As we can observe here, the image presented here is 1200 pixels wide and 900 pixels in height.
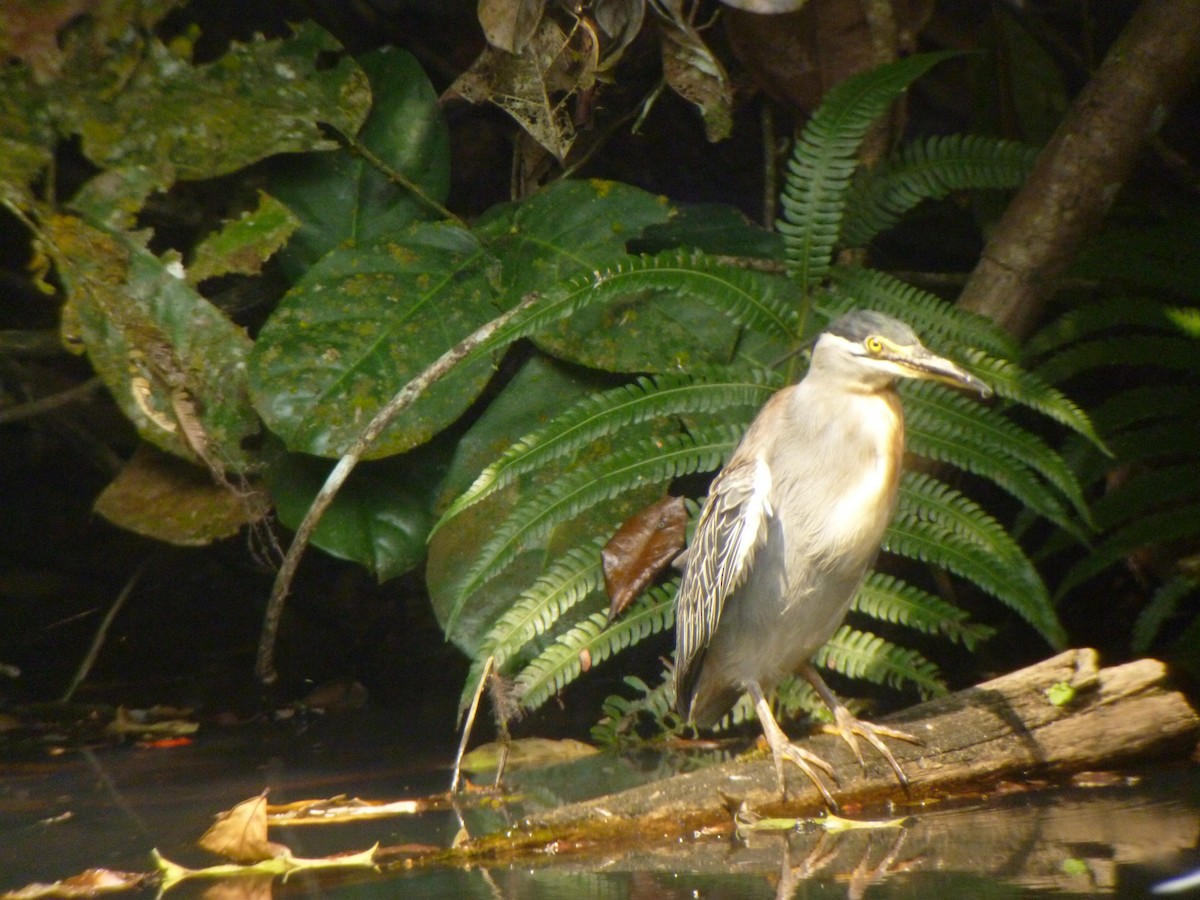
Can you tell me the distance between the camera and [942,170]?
12.4 ft

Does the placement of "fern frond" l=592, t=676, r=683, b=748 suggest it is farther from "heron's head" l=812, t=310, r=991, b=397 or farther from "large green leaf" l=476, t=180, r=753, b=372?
"heron's head" l=812, t=310, r=991, b=397

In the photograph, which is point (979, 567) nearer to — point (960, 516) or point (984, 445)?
point (960, 516)

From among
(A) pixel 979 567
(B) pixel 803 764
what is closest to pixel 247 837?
(B) pixel 803 764

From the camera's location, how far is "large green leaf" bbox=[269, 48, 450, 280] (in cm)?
425

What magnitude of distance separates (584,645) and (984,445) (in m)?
1.25

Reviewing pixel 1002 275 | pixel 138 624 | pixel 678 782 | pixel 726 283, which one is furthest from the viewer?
pixel 138 624

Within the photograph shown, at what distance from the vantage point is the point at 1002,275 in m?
3.85

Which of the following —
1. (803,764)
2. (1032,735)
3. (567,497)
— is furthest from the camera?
(567,497)

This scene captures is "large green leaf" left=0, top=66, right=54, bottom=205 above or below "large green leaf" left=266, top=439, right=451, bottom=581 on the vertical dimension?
above

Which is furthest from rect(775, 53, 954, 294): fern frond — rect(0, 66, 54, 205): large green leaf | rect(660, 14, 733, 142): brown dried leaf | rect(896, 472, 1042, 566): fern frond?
rect(0, 66, 54, 205): large green leaf

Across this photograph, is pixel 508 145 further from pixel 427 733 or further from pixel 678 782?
pixel 678 782

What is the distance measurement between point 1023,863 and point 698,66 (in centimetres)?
270

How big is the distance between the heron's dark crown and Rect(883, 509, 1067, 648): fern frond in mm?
627

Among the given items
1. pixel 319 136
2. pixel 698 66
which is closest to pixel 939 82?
pixel 698 66
